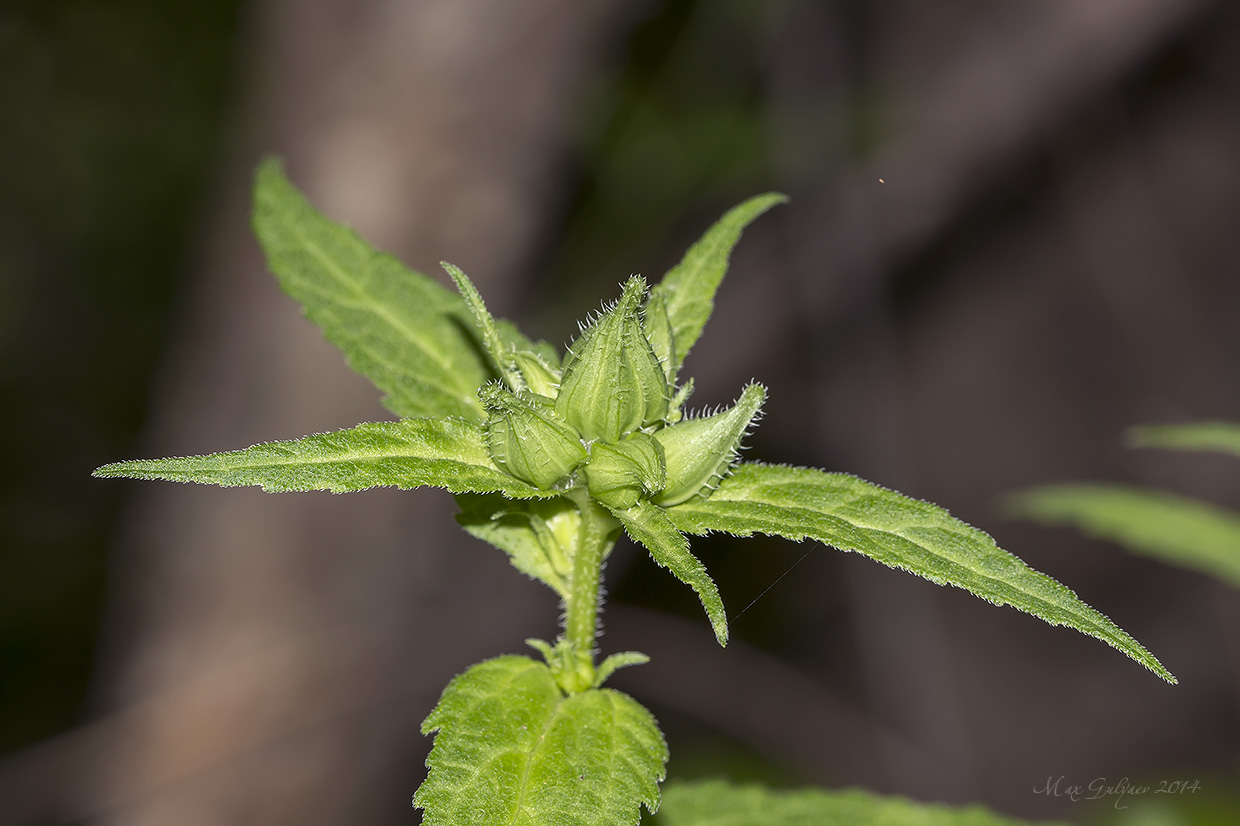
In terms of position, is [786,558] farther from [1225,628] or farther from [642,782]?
[642,782]

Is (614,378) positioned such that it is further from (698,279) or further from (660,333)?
(698,279)

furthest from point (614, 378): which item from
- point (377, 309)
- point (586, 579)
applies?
point (377, 309)

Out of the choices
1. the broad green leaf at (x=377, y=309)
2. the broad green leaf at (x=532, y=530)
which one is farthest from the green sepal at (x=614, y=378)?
the broad green leaf at (x=377, y=309)

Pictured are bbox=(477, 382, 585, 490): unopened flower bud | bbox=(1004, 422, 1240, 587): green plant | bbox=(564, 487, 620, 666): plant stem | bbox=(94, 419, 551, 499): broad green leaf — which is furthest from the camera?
bbox=(1004, 422, 1240, 587): green plant

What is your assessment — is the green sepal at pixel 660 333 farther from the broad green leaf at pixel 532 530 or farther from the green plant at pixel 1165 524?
the green plant at pixel 1165 524

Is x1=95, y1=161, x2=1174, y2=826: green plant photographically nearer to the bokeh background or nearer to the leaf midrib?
the leaf midrib

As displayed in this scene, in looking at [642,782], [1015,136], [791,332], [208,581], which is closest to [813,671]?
[791,332]

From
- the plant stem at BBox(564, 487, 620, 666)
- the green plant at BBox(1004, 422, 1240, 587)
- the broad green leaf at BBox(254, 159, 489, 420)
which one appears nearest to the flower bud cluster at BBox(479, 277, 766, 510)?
the plant stem at BBox(564, 487, 620, 666)

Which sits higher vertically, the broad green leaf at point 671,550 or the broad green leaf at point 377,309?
the broad green leaf at point 377,309
